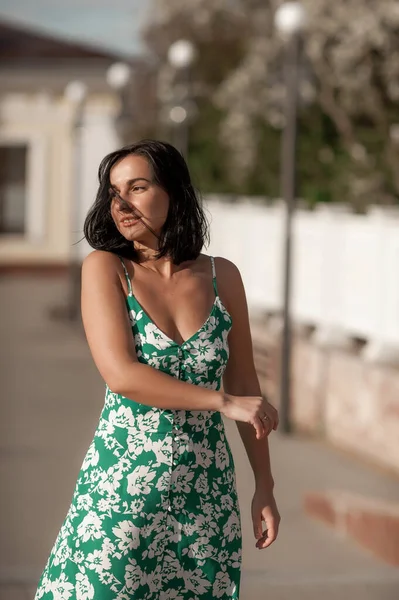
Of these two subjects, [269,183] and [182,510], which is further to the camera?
[269,183]

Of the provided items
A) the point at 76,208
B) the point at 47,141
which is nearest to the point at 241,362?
the point at 76,208

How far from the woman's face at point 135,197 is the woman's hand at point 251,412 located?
443mm

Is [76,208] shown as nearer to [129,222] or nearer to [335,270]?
[335,270]

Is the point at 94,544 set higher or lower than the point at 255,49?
lower

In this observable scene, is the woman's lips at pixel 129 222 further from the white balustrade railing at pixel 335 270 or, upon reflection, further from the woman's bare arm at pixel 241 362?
the white balustrade railing at pixel 335 270

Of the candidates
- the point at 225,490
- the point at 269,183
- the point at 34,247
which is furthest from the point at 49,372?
the point at 34,247

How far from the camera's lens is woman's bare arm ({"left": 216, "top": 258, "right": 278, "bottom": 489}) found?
3.28 m

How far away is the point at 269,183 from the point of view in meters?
22.5

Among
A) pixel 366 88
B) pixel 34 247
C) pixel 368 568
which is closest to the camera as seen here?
pixel 368 568

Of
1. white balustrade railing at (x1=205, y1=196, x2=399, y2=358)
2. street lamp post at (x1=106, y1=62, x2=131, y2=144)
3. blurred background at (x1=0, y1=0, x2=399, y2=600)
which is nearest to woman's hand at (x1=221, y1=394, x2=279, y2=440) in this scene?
blurred background at (x1=0, y1=0, x2=399, y2=600)

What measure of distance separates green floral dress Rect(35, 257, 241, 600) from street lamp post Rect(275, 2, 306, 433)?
336 inches

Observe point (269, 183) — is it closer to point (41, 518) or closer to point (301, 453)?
point (301, 453)

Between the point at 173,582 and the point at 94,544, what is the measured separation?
0.20 metres

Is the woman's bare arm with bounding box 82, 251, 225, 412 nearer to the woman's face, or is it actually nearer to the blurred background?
the woman's face
